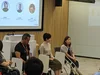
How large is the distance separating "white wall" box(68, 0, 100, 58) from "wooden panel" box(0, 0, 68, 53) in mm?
440

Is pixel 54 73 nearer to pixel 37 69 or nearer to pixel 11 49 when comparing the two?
pixel 11 49

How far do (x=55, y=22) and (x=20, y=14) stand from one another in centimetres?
202

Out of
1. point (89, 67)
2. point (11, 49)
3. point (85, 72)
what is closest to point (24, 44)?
point (11, 49)

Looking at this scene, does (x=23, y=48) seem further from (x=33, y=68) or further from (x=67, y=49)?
(x=33, y=68)

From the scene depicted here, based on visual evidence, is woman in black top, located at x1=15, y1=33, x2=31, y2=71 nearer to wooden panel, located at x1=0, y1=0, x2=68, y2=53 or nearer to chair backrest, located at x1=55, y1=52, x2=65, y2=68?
chair backrest, located at x1=55, y1=52, x2=65, y2=68

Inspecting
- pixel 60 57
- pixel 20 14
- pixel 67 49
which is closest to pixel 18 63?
pixel 60 57

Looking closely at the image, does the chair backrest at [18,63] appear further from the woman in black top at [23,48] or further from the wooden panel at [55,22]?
the wooden panel at [55,22]

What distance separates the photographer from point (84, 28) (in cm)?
949

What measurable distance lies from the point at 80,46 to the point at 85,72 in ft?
9.99

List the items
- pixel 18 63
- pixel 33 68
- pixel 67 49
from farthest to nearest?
pixel 67 49 < pixel 18 63 < pixel 33 68

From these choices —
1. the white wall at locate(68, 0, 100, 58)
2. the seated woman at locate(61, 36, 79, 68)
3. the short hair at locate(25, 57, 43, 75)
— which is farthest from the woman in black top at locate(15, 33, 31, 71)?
the white wall at locate(68, 0, 100, 58)

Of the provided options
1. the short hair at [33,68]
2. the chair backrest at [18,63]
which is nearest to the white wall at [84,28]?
the chair backrest at [18,63]

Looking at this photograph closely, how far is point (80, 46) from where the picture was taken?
9.62m

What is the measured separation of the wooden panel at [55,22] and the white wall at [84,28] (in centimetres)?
44
